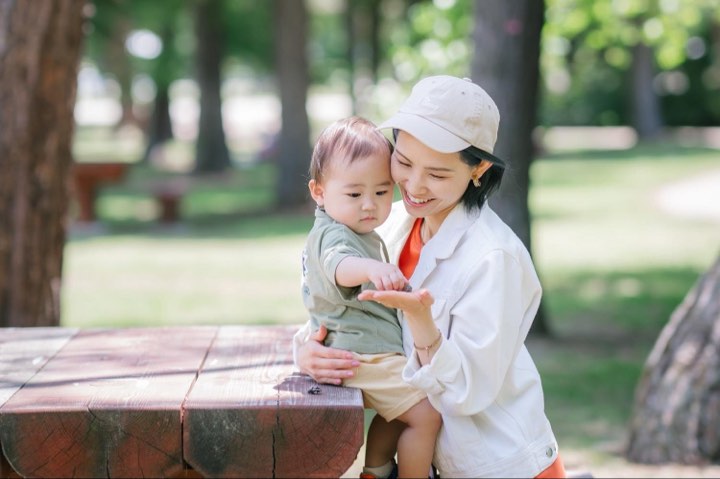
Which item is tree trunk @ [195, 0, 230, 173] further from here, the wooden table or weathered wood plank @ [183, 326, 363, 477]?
weathered wood plank @ [183, 326, 363, 477]

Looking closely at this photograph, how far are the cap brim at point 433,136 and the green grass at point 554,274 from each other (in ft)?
10.0

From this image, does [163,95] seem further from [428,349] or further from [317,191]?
[428,349]

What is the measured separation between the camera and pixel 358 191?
2932 mm

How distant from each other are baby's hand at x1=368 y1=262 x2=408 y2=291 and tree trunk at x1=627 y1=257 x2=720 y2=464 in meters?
3.07

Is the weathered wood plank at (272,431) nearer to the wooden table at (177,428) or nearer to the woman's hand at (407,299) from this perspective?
the wooden table at (177,428)

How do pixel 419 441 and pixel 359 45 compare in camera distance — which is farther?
pixel 359 45

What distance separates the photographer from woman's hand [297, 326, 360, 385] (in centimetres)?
288

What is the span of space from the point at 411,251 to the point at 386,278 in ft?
1.79

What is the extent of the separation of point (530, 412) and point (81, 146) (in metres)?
34.4

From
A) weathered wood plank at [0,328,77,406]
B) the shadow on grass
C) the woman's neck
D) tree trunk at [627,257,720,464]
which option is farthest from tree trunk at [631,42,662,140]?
the woman's neck

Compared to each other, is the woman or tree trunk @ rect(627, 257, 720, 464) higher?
the woman

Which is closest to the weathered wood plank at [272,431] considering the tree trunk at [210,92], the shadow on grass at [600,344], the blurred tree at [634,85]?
the shadow on grass at [600,344]

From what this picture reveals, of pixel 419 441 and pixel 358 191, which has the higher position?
pixel 358 191

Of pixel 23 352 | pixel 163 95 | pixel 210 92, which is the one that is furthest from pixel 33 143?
pixel 163 95
